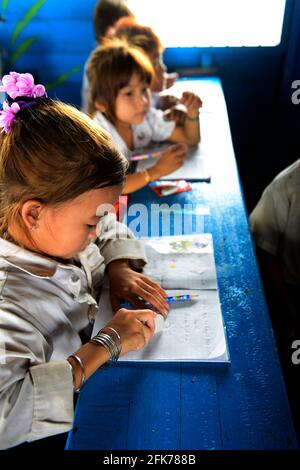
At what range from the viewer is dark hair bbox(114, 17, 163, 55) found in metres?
2.03

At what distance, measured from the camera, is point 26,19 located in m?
2.57

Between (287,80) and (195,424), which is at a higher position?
(287,80)

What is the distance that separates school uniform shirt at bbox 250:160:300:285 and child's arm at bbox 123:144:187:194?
314 millimetres

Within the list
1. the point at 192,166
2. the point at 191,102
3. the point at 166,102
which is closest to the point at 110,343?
the point at 192,166

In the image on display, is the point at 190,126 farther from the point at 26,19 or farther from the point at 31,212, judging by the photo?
the point at 26,19

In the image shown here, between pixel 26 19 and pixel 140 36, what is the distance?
888mm

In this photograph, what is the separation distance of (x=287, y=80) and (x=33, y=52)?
1478 mm

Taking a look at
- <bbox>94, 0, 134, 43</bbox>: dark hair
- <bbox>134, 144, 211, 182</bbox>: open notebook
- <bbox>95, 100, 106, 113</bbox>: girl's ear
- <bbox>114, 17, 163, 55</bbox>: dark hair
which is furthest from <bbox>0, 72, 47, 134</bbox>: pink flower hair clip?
<bbox>94, 0, 134, 43</bbox>: dark hair

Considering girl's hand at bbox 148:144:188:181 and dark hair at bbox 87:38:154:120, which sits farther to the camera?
dark hair at bbox 87:38:154:120

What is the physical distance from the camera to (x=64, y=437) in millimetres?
1012

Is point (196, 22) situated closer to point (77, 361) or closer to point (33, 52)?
point (33, 52)

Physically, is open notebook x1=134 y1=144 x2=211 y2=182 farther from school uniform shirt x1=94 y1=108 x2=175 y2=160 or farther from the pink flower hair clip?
the pink flower hair clip

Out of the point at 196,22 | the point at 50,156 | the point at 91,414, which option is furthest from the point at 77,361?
the point at 196,22

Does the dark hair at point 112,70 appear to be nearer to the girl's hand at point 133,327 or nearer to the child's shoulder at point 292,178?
the child's shoulder at point 292,178
